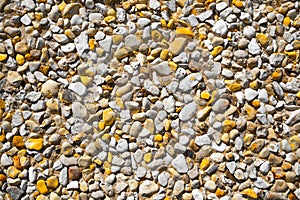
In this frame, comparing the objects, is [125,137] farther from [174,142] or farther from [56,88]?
[56,88]

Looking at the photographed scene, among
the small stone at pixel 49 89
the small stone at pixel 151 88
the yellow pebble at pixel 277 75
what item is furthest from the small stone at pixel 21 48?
the yellow pebble at pixel 277 75

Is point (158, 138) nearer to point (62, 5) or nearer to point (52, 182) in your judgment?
point (52, 182)

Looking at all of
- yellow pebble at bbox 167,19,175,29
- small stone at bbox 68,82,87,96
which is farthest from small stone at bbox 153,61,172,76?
small stone at bbox 68,82,87,96

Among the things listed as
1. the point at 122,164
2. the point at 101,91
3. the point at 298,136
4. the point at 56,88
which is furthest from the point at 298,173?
the point at 56,88

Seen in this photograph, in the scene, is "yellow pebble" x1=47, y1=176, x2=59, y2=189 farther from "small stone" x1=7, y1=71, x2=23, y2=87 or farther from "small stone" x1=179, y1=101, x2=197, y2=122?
"small stone" x1=179, y1=101, x2=197, y2=122

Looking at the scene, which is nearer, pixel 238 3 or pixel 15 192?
pixel 15 192

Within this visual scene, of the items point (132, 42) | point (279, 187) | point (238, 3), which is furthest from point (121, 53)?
point (279, 187)
